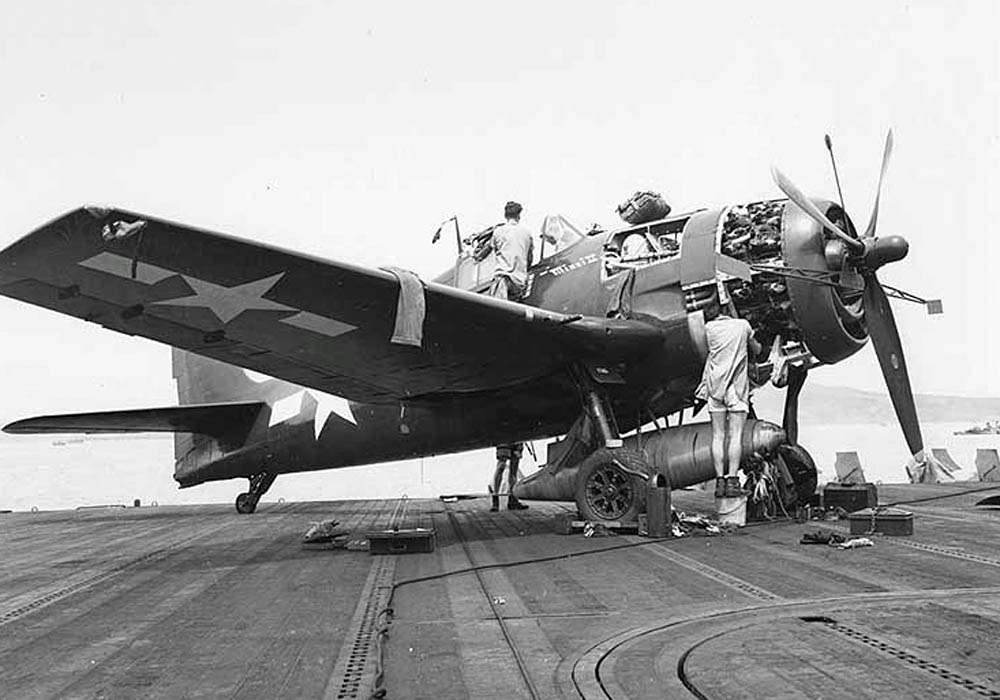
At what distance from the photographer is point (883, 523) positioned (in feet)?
28.8

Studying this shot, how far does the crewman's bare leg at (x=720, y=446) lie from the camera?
9961mm

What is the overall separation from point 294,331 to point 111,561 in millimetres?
2795

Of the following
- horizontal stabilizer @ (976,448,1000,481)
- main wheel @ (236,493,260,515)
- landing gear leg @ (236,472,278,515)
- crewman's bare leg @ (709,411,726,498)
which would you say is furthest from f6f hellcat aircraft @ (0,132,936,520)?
horizontal stabilizer @ (976,448,1000,481)

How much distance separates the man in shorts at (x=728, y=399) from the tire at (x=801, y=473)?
5.14 feet

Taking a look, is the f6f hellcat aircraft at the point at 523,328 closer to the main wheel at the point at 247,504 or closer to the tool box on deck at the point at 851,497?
the tool box on deck at the point at 851,497

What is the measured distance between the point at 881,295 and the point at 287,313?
6974mm

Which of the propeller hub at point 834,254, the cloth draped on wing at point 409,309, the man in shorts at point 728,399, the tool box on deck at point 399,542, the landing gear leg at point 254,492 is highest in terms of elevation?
the propeller hub at point 834,254

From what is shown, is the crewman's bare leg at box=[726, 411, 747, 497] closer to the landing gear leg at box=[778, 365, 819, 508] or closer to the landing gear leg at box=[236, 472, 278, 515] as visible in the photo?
the landing gear leg at box=[778, 365, 819, 508]

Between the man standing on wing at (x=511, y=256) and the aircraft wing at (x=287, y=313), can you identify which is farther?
the man standing on wing at (x=511, y=256)

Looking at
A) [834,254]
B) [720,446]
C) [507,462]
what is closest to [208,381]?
[507,462]

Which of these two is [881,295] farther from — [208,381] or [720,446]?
[208,381]

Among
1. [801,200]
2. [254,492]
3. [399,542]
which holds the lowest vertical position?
[399,542]

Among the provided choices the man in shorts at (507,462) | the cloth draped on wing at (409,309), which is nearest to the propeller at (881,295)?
the cloth draped on wing at (409,309)

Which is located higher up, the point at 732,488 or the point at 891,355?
the point at 891,355
